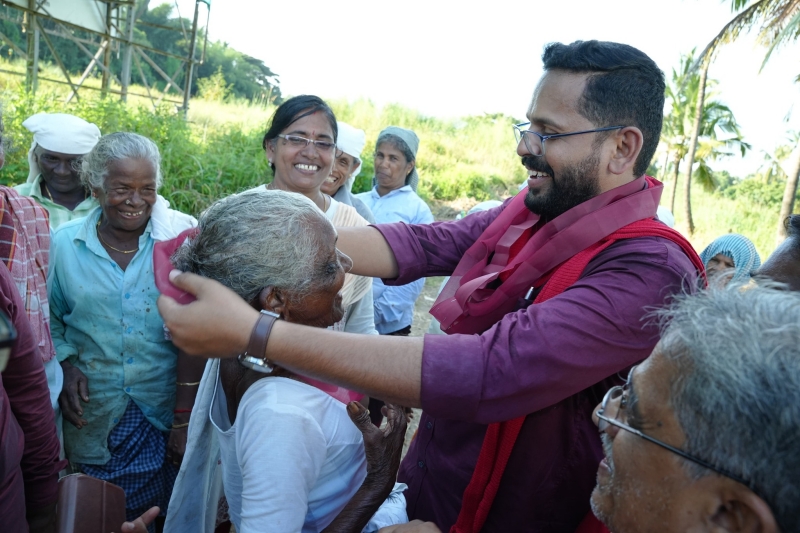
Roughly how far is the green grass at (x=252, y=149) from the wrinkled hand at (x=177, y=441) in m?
1.73

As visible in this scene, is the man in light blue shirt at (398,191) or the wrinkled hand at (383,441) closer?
the wrinkled hand at (383,441)

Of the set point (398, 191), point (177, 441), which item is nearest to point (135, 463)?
point (177, 441)

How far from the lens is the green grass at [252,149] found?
23.6 feet

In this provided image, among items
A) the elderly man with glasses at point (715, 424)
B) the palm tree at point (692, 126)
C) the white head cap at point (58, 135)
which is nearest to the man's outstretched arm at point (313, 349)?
the elderly man with glasses at point (715, 424)

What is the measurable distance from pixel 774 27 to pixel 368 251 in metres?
15.7

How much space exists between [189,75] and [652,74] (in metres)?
13.4

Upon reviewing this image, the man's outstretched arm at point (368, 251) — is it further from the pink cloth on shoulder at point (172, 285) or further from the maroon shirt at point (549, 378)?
the maroon shirt at point (549, 378)

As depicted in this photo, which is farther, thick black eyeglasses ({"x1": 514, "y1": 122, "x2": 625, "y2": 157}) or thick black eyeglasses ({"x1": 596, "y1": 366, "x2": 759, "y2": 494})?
thick black eyeglasses ({"x1": 514, "y1": 122, "x2": 625, "y2": 157})

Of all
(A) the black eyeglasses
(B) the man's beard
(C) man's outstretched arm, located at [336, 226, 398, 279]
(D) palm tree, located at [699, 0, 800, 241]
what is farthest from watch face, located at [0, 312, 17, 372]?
(D) palm tree, located at [699, 0, 800, 241]

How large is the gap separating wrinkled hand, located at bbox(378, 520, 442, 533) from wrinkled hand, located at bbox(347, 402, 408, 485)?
0.14 metres

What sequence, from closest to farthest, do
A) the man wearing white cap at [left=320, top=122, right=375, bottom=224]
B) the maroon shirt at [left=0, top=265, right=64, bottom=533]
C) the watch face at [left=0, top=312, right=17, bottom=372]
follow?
the watch face at [left=0, top=312, right=17, bottom=372], the maroon shirt at [left=0, top=265, right=64, bottom=533], the man wearing white cap at [left=320, top=122, right=375, bottom=224]

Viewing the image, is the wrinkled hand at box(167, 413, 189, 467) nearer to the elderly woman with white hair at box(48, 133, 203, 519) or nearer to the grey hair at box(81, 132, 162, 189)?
the elderly woman with white hair at box(48, 133, 203, 519)

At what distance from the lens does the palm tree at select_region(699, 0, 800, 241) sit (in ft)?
43.9

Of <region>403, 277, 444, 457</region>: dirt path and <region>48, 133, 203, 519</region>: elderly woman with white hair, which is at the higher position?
<region>48, 133, 203, 519</region>: elderly woman with white hair
